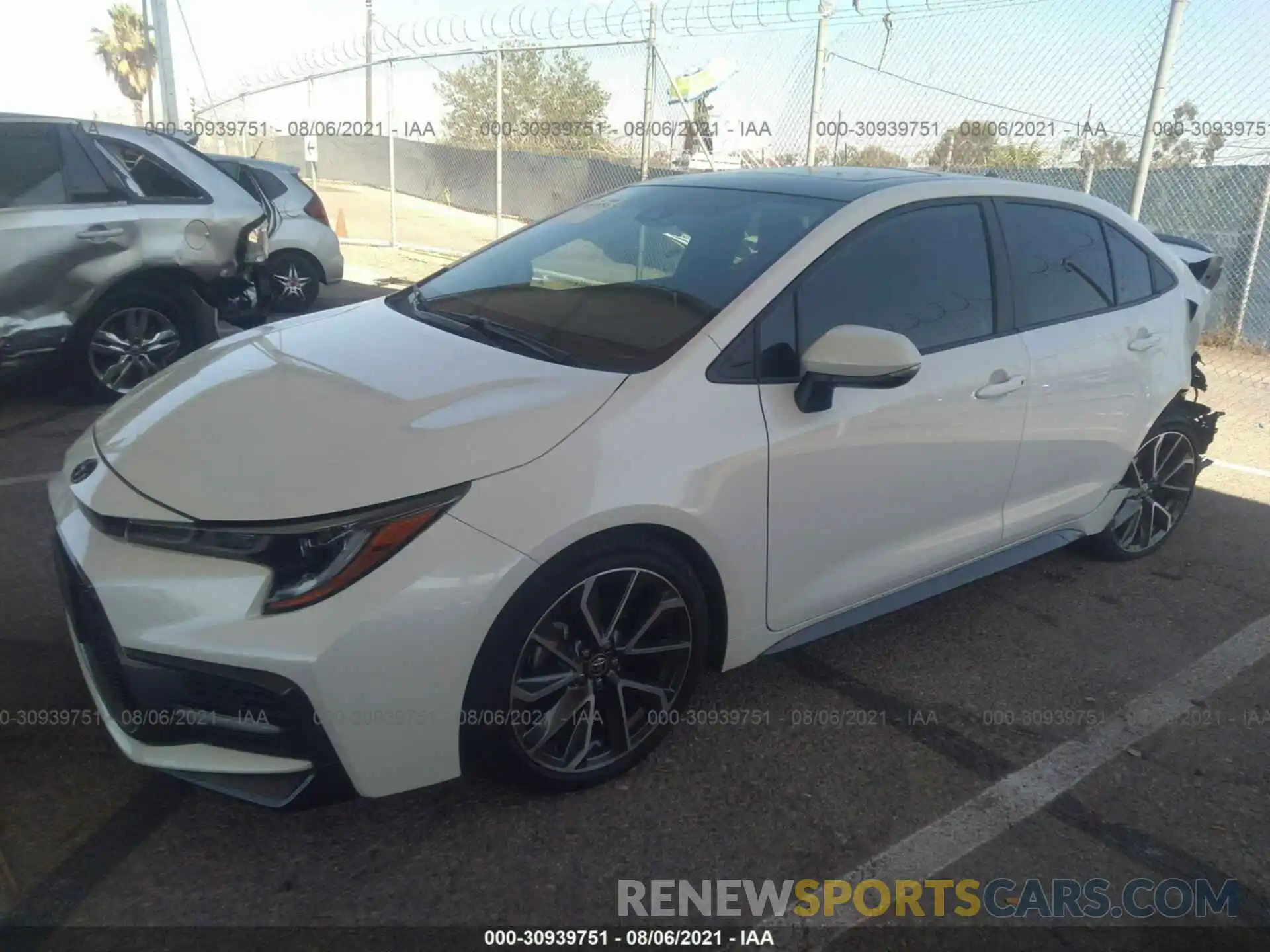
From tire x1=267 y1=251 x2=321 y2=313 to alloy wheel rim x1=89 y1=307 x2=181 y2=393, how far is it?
3.03 metres

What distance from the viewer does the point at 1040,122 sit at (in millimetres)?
9242

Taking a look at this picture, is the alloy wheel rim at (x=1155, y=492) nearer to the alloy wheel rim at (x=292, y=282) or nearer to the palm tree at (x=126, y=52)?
the alloy wheel rim at (x=292, y=282)

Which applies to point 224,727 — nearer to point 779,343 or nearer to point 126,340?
point 779,343

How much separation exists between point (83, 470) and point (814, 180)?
2518mm

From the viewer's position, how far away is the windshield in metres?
2.86

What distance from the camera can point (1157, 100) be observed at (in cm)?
761

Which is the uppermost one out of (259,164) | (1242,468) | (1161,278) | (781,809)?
(259,164)

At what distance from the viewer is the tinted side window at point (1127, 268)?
396 cm

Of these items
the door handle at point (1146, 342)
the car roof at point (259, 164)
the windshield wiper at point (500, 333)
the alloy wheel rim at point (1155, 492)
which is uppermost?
the car roof at point (259, 164)

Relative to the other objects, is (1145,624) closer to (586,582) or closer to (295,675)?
(586,582)

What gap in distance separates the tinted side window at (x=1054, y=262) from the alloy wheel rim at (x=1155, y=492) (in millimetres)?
831

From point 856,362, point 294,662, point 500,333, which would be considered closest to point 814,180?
point 856,362

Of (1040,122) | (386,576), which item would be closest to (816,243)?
(386,576)

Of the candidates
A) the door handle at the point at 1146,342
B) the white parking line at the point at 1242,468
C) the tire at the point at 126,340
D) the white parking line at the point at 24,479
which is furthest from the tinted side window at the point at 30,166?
the white parking line at the point at 1242,468
